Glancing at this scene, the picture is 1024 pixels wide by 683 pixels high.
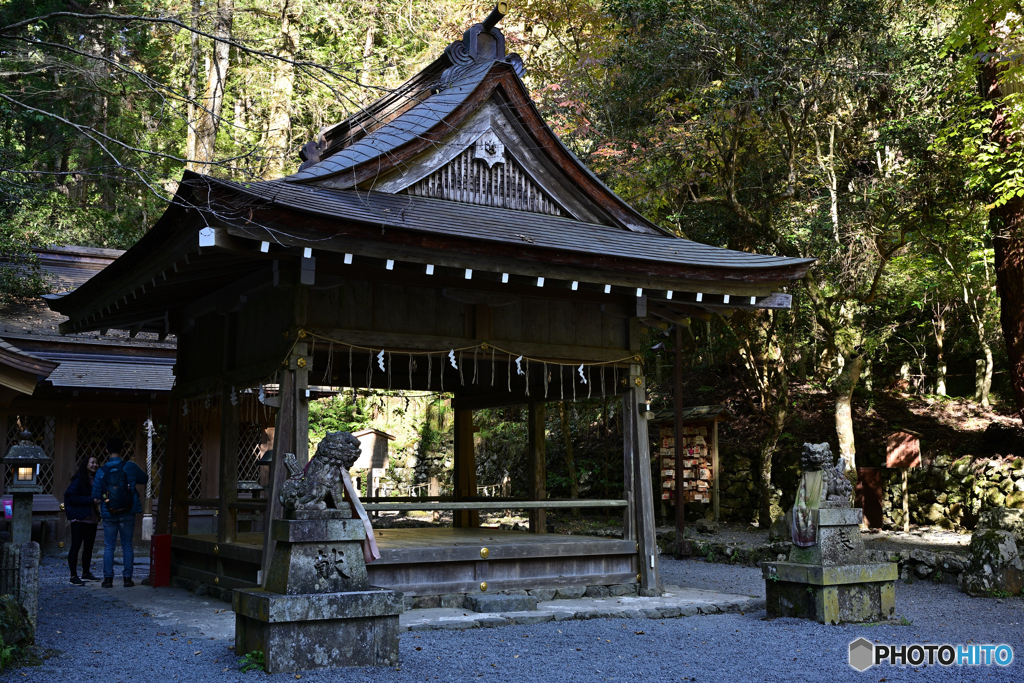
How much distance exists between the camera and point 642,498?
1002 centimetres

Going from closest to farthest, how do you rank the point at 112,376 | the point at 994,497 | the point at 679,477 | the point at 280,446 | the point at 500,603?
the point at 280,446, the point at 500,603, the point at 112,376, the point at 679,477, the point at 994,497

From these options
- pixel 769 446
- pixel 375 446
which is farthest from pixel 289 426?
pixel 375 446

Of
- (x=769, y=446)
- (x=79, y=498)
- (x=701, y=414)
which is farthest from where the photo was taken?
(x=701, y=414)

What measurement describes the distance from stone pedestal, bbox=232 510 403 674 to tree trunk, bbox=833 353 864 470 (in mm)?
11976

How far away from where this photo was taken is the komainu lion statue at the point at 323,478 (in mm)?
6301

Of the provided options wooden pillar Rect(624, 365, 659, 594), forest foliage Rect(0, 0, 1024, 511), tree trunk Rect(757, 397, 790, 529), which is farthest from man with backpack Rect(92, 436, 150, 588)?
tree trunk Rect(757, 397, 790, 529)

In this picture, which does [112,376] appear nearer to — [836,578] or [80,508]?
[80,508]

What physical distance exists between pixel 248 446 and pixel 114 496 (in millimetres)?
6306

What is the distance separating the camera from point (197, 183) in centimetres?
716

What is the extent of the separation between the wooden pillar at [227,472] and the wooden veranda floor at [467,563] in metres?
0.21

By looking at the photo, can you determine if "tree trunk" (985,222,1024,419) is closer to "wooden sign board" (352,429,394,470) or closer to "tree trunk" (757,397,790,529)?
"tree trunk" (757,397,790,529)

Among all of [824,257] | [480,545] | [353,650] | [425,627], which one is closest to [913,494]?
[824,257]

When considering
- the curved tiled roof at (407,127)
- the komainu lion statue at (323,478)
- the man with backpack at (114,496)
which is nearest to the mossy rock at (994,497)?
the curved tiled roof at (407,127)

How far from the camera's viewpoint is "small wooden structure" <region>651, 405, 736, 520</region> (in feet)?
58.5
